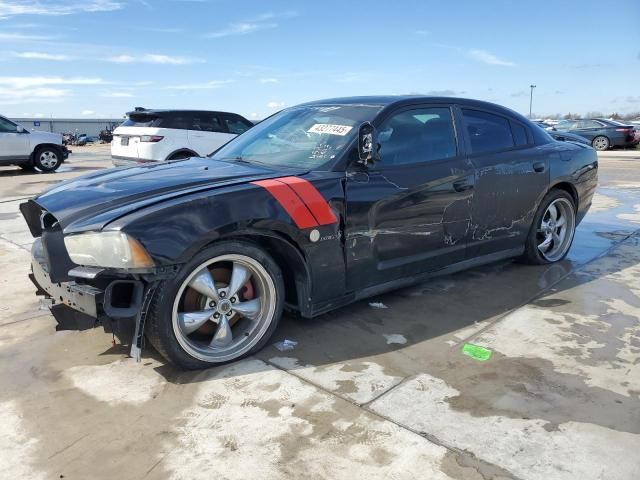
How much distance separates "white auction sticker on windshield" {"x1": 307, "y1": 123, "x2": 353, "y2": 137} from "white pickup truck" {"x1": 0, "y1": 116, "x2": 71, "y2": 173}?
12722 mm

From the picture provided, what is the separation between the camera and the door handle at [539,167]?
4590 mm

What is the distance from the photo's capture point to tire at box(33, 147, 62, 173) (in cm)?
1419

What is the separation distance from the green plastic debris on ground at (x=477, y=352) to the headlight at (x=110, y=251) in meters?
1.95

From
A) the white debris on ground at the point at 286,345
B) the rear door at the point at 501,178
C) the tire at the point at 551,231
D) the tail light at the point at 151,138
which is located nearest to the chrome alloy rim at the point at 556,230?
the tire at the point at 551,231

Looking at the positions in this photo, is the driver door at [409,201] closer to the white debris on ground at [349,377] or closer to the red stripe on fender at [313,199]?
the red stripe on fender at [313,199]

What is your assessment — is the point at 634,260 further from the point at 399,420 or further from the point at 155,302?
the point at 155,302

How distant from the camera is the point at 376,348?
10.7 feet

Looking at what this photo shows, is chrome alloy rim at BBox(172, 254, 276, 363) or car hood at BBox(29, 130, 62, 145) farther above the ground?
car hood at BBox(29, 130, 62, 145)

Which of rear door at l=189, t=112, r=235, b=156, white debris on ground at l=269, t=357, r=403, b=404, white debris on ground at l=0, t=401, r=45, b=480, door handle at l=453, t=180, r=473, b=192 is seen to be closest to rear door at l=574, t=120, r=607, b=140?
rear door at l=189, t=112, r=235, b=156

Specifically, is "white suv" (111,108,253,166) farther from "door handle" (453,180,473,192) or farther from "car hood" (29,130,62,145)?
"door handle" (453,180,473,192)

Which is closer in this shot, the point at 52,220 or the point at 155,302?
the point at 155,302

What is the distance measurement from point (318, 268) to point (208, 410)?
3.46 ft

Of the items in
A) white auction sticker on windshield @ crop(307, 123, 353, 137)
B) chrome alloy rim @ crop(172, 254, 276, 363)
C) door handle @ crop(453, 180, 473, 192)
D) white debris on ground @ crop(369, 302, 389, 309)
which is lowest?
white debris on ground @ crop(369, 302, 389, 309)

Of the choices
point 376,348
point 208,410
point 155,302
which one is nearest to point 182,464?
point 208,410
